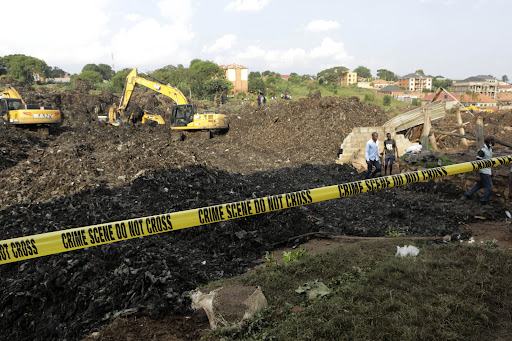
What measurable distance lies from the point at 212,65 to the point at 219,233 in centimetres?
7600

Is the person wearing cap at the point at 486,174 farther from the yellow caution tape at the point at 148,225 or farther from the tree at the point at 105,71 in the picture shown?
the tree at the point at 105,71

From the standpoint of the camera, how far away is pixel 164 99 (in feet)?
126

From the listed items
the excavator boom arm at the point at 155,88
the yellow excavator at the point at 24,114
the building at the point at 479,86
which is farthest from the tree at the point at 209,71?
the building at the point at 479,86

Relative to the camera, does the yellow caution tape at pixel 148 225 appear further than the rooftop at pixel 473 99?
No

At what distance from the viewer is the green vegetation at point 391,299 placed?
2711mm

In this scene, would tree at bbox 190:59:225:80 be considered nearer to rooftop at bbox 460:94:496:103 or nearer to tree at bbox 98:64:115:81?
rooftop at bbox 460:94:496:103

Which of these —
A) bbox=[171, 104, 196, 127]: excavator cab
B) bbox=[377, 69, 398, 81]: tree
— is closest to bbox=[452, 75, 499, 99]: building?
bbox=[377, 69, 398, 81]: tree

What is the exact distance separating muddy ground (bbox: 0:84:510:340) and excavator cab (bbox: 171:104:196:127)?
2723 millimetres

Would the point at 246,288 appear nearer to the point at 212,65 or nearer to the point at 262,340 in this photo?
the point at 262,340

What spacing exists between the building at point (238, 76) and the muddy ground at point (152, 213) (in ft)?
229

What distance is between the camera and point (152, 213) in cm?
708

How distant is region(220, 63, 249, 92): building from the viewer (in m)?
83.8

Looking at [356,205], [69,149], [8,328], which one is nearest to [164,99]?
[69,149]

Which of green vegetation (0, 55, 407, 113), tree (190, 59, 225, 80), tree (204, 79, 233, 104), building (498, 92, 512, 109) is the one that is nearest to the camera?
tree (204, 79, 233, 104)
